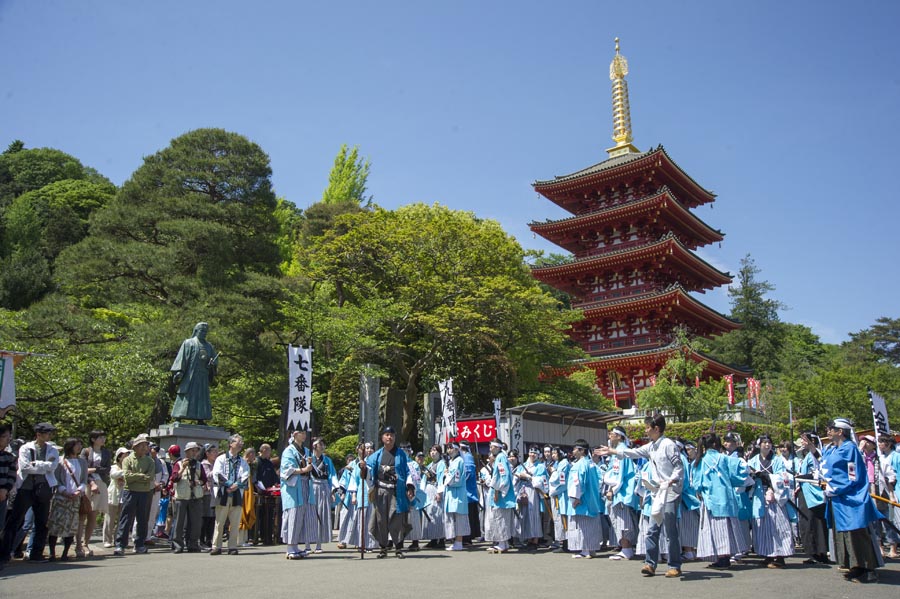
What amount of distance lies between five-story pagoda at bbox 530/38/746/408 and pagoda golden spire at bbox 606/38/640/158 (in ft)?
0.25

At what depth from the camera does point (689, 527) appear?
9.77 metres

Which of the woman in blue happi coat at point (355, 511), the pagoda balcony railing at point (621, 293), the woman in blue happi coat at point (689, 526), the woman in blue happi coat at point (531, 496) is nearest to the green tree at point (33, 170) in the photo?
the pagoda balcony railing at point (621, 293)

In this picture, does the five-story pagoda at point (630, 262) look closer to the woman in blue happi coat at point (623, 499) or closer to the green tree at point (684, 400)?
the green tree at point (684, 400)

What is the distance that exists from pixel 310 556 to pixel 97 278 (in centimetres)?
1620

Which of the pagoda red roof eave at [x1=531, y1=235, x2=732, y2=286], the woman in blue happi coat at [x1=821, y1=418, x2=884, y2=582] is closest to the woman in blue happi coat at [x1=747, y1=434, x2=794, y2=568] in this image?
the woman in blue happi coat at [x1=821, y1=418, x2=884, y2=582]

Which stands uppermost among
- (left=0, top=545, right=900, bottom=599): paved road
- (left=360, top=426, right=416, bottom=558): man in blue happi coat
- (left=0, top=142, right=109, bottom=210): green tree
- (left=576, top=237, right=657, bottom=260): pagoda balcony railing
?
(left=0, top=142, right=109, bottom=210): green tree

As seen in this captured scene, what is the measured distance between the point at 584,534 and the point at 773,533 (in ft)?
8.58

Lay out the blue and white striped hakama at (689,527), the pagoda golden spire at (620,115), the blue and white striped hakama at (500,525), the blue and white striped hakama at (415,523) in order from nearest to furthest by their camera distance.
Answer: the blue and white striped hakama at (689,527) < the blue and white striped hakama at (500,525) < the blue and white striped hakama at (415,523) < the pagoda golden spire at (620,115)

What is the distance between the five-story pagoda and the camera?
35625 millimetres

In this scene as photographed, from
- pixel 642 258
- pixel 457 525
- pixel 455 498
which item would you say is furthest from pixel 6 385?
pixel 642 258

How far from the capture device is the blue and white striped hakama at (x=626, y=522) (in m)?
10.6

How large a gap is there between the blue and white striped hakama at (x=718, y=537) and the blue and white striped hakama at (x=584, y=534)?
6.69 feet

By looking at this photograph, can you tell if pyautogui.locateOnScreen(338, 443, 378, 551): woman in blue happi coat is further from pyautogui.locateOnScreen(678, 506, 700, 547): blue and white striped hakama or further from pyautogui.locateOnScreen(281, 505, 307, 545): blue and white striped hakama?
pyautogui.locateOnScreen(678, 506, 700, 547): blue and white striped hakama

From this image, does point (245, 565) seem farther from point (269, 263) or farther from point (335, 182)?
point (335, 182)
